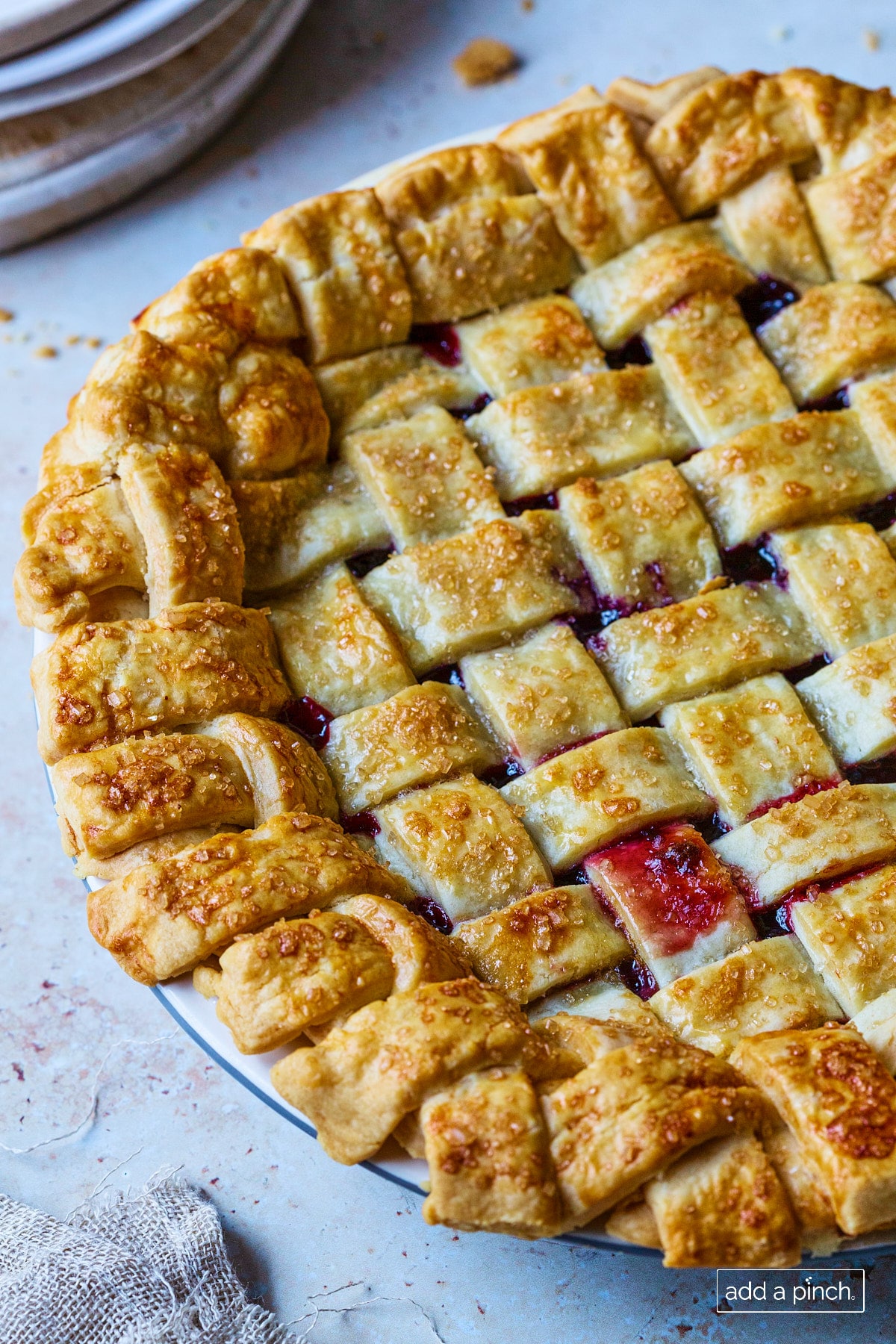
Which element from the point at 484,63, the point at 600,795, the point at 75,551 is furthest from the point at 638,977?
the point at 484,63

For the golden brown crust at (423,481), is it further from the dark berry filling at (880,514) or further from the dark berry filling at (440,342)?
the dark berry filling at (880,514)

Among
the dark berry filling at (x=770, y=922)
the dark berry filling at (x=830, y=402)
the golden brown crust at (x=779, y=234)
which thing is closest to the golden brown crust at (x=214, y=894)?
the dark berry filling at (x=770, y=922)

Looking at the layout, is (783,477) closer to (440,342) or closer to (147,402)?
(440,342)

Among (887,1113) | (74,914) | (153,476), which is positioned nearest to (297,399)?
(153,476)

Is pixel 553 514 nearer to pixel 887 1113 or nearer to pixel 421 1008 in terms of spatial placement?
pixel 421 1008

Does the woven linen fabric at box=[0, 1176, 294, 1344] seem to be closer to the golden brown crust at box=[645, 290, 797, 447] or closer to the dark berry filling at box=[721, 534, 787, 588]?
the dark berry filling at box=[721, 534, 787, 588]
